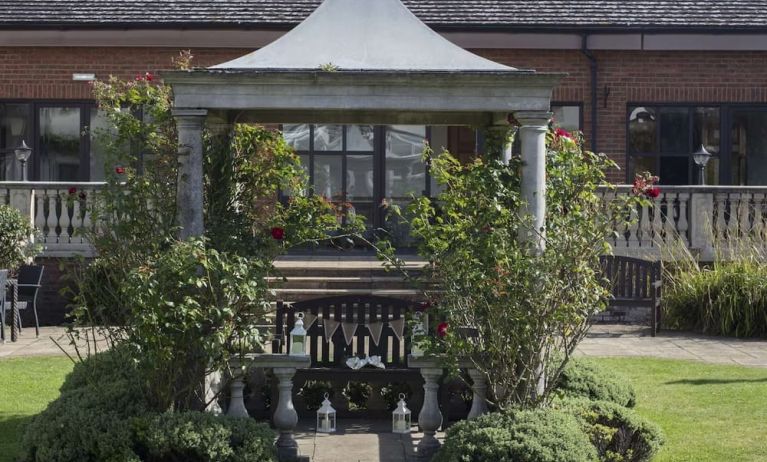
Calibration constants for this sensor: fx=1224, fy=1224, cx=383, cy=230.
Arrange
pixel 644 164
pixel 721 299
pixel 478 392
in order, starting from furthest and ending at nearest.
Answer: pixel 644 164 → pixel 721 299 → pixel 478 392

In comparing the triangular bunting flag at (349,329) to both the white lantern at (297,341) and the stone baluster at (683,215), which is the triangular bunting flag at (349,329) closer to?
the white lantern at (297,341)

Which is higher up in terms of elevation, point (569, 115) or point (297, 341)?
point (569, 115)

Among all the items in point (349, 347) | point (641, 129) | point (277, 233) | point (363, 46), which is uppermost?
point (641, 129)

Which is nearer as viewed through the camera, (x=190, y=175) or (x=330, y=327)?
(x=190, y=175)

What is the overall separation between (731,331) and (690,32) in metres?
5.58

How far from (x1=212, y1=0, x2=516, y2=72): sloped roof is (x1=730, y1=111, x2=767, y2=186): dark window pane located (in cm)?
1176

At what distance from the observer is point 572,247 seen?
755 cm

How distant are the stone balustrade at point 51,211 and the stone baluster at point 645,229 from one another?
7.72m

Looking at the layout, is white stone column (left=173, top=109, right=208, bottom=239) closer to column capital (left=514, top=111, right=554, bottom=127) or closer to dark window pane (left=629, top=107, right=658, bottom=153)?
column capital (left=514, top=111, right=554, bottom=127)

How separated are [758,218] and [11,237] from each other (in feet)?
33.2

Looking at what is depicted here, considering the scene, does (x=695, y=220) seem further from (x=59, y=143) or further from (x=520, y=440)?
(x=520, y=440)

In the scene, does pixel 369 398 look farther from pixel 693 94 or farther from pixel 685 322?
pixel 693 94

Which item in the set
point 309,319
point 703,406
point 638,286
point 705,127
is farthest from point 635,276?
point 309,319

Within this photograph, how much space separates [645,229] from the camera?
17.5m
